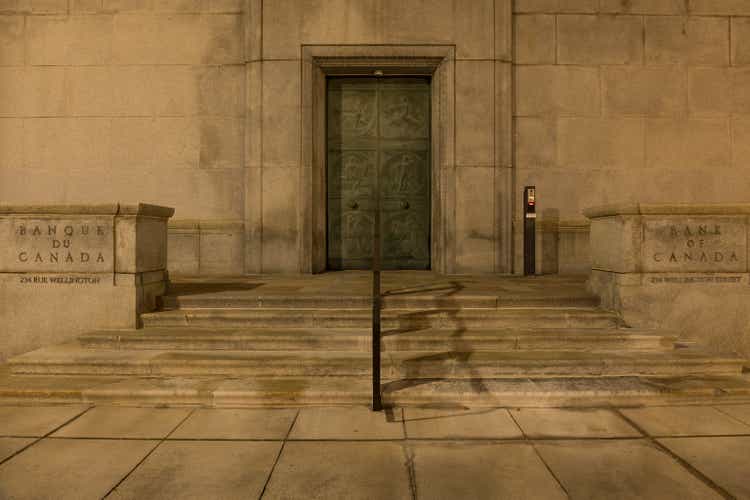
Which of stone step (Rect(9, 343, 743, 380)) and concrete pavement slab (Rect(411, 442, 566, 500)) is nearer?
concrete pavement slab (Rect(411, 442, 566, 500))

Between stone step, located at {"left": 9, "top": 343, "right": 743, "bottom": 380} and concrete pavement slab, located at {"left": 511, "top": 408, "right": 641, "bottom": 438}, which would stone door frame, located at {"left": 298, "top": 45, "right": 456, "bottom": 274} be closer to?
stone step, located at {"left": 9, "top": 343, "right": 743, "bottom": 380}

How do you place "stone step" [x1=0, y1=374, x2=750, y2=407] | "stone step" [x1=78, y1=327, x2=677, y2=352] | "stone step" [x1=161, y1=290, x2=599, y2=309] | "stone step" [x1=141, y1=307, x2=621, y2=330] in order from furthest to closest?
"stone step" [x1=161, y1=290, x2=599, y2=309] < "stone step" [x1=141, y1=307, x2=621, y2=330] < "stone step" [x1=78, y1=327, x2=677, y2=352] < "stone step" [x1=0, y1=374, x2=750, y2=407]

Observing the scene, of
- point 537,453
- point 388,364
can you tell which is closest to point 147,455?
point 388,364

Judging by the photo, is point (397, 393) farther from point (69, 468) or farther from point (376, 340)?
point (69, 468)

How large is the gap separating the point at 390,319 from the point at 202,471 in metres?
3.26

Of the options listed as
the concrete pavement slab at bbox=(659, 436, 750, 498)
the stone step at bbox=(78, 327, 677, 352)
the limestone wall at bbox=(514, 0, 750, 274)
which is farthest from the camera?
the limestone wall at bbox=(514, 0, 750, 274)

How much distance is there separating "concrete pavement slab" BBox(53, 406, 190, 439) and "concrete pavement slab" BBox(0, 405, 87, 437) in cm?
14

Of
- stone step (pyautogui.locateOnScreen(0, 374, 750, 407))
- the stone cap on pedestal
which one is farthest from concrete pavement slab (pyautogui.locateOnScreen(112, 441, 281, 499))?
the stone cap on pedestal

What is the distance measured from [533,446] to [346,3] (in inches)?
371

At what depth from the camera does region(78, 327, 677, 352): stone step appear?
5.71m

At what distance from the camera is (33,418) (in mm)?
4289

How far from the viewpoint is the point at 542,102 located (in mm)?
10445

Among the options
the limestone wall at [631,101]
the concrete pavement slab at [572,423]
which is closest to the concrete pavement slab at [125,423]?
the concrete pavement slab at [572,423]

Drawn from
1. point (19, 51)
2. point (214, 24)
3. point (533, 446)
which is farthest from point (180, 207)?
point (533, 446)
